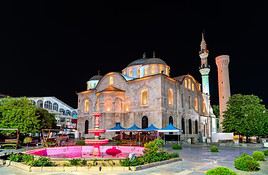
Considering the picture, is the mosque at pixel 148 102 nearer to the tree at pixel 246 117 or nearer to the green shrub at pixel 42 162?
the tree at pixel 246 117

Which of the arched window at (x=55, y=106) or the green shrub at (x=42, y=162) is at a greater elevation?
the arched window at (x=55, y=106)

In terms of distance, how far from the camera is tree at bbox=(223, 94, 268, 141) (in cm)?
3147

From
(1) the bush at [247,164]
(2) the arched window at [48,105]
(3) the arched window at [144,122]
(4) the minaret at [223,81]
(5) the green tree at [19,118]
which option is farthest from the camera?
(2) the arched window at [48,105]

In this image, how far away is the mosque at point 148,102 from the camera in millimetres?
35969

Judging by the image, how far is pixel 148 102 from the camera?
1442 inches

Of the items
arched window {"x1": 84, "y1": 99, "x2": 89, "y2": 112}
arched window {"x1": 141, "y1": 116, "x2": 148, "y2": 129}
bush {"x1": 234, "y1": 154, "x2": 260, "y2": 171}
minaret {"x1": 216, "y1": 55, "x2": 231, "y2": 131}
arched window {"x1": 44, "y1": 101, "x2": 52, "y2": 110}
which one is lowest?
bush {"x1": 234, "y1": 154, "x2": 260, "y2": 171}

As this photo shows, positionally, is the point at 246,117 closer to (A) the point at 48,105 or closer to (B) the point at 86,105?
(B) the point at 86,105

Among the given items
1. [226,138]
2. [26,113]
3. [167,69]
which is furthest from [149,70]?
[26,113]

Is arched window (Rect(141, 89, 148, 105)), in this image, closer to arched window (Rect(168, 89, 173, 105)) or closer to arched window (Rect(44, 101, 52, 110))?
arched window (Rect(168, 89, 173, 105))

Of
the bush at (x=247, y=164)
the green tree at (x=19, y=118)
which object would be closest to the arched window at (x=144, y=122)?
the green tree at (x=19, y=118)

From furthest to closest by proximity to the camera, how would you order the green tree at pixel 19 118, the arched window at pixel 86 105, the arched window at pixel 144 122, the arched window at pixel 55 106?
the arched window at pixel 55 106 < the arched window at pixel 86 105 < the arched window at pixel 144 122 < the green tree at pixel 19 118

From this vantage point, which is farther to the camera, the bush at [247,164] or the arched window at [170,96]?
the arched window at [170,96]

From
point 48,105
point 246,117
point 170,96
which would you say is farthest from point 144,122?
point 48,105

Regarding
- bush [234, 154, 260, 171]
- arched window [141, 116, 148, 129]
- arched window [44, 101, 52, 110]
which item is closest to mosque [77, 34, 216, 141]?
arched window [141, 116, 148, 129]
